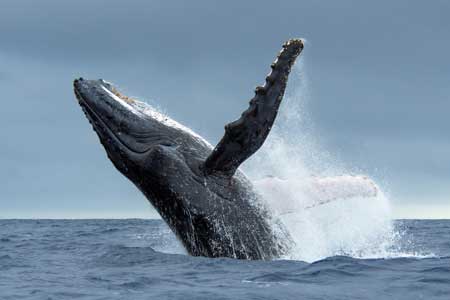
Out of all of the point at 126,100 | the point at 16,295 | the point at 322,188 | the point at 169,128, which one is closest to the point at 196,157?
the point at 169,128

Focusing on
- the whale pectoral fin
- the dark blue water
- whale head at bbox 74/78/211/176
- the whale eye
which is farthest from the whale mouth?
the dark blue water

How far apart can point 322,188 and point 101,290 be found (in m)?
4.90

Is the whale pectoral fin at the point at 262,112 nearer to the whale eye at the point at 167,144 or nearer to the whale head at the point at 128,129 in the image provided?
the whale eye at the point at 167,144

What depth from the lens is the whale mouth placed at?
1151 centimetres

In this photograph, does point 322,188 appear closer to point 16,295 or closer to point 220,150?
point 220,150

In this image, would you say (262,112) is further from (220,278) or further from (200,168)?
(220,278)

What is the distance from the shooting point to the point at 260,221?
37.3 feet

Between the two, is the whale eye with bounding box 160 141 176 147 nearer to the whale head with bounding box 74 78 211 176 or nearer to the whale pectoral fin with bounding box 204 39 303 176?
the whale head with bounding box 74 78 211 176

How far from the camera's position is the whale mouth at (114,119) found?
11508 mm

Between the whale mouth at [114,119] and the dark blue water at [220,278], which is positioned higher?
the whale mouth at [114,119]

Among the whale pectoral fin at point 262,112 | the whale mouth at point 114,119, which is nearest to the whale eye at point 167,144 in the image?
the whale mouth at point 114,119

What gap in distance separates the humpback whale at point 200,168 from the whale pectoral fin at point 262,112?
0.01 metres

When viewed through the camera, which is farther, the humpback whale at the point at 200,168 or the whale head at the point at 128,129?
the whale head at the point at 128,129

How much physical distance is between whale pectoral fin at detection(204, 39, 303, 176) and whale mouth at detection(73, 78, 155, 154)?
63.0 inches
